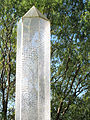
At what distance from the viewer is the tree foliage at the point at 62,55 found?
6.41 metres

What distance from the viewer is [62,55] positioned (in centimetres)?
669

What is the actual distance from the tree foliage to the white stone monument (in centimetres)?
482

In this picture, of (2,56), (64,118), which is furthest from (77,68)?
(2,56)

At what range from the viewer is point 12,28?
7.05 meters

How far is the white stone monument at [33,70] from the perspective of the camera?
4.50 feet

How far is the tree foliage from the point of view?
6410 mm

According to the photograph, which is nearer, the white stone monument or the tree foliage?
the white stone monument

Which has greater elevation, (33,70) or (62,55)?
(62,55)

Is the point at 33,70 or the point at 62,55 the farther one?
the point at 62,55

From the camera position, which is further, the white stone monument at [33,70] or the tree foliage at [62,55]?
the tree foliage at [62,55]

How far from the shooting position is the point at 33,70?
1401 mm

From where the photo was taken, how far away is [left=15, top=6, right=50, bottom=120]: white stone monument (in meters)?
1.37

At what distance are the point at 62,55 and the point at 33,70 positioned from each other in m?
5.33

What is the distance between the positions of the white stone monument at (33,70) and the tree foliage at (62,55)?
15.8 ft
